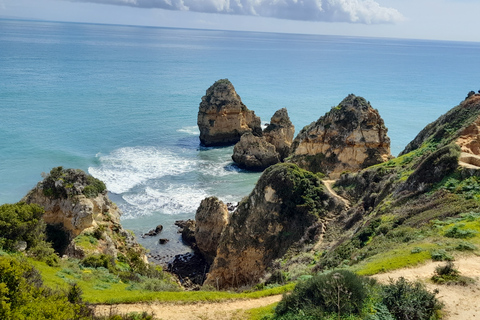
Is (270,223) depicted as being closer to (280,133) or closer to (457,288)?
(457,288)

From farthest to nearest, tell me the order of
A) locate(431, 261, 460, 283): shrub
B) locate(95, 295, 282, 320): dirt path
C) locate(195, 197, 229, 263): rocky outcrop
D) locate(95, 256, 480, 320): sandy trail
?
locate(195, 197, 229, 263): rocky outcrop → locate(95, 295, 282, 320): dirt path → locate(431, 261, 460, 283): shrub → locate(95, 256, 480, 320): sandy trail

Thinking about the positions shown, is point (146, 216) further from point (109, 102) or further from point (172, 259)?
point (109, 102)

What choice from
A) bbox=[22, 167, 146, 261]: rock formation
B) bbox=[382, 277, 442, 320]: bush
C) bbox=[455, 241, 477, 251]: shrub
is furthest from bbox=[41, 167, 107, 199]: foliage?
bbox=[455, 241, 477, 251]: shrub

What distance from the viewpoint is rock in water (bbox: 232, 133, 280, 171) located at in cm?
6769

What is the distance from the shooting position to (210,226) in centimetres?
4081

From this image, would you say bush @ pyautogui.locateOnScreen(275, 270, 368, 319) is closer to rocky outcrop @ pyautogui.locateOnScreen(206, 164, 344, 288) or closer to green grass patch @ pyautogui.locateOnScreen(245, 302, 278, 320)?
green grass patch @ pyautogui.locateOnScreen(245, 302, 278, 320)

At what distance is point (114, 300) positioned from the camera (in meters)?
17.1

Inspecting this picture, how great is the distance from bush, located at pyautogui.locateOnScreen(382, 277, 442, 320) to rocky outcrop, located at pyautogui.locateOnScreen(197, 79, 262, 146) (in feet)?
209

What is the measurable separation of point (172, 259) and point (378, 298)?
29832 mm

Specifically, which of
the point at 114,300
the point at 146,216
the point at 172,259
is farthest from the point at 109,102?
the point at 114,300

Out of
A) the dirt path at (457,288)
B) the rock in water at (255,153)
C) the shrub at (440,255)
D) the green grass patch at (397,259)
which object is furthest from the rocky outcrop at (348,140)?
the dirt path at (457,288)

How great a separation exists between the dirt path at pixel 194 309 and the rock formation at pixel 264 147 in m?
50.8

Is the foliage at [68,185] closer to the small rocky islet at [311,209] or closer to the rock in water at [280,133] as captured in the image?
the small rocky islet at [311,209]

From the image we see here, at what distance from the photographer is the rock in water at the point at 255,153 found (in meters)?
67.7
